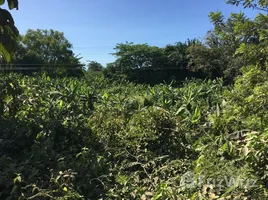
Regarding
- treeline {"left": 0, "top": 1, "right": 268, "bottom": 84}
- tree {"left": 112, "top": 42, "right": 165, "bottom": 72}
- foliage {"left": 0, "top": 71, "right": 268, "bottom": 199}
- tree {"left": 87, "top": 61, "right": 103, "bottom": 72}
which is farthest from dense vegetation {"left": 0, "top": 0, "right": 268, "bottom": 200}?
tree {"left": 87, "top": 61, "right": 103, "bottom": 72}

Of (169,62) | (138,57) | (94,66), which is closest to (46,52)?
(94,66)

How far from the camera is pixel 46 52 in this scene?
105ft

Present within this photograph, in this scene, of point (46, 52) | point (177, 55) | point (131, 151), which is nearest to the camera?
point (131, 151)

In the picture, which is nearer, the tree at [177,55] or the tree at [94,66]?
the tree at [177,55]

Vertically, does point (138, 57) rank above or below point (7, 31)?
above

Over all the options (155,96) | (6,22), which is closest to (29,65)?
(155,96)

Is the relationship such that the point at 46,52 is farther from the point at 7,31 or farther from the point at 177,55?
the point at 7,31

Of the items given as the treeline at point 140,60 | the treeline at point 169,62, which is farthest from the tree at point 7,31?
the treeline at point 169,62

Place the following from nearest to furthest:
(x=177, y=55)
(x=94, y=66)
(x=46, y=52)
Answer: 1. (x=177, y=55)
2. (x=94, y=66)
3. (x=46, y=52)

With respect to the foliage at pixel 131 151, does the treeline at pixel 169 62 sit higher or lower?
higher

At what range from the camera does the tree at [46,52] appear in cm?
2925

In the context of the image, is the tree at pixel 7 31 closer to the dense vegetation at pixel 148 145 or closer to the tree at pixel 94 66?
the dense vegetation at pixel 148 145

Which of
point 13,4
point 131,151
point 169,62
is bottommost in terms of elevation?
point 131,151

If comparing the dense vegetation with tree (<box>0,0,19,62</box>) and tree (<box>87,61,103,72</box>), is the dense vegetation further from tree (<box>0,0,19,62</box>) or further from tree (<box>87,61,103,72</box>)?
tree (<box>87,61,103,72</box>)
